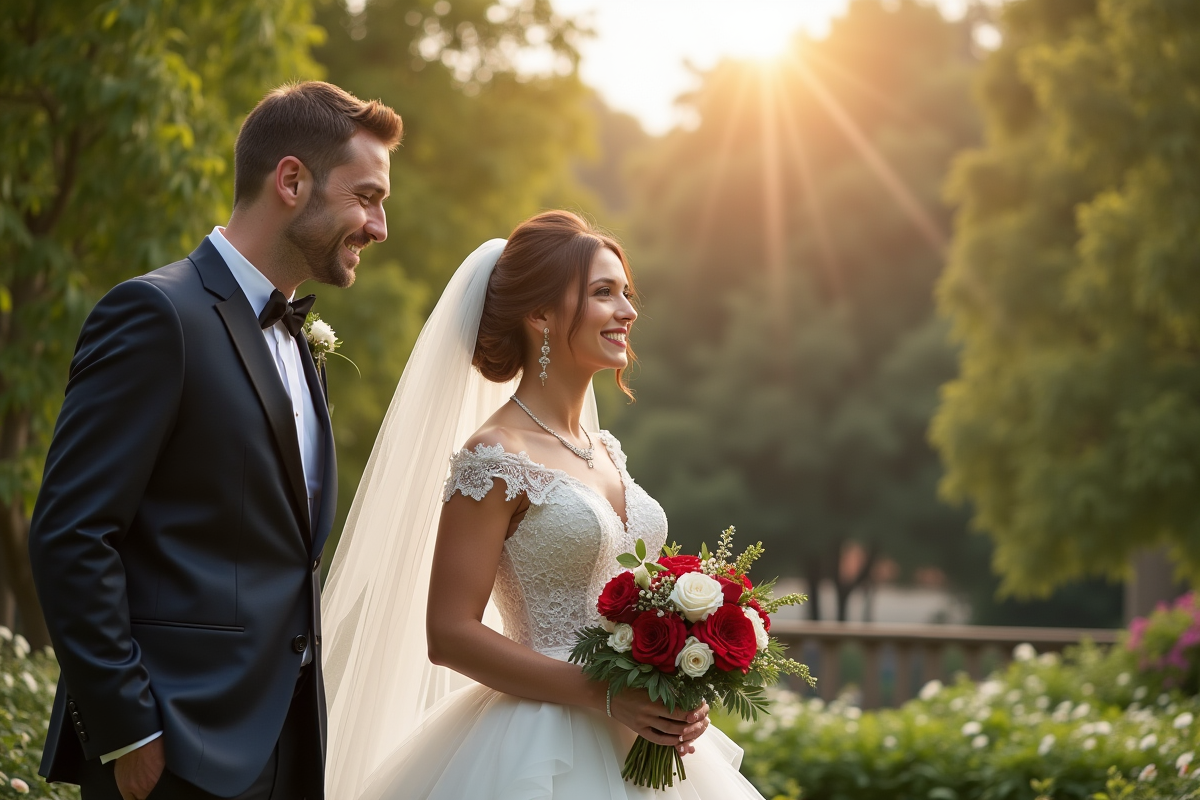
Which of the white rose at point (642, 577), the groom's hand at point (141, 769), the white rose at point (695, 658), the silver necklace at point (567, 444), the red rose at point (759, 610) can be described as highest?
the silver necklace at point (567, 444)

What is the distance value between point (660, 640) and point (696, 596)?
150 millimetres

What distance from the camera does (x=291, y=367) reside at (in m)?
3.02

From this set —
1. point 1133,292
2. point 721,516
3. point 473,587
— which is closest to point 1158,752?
point 473,587

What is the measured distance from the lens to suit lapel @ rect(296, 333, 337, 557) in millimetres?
2902

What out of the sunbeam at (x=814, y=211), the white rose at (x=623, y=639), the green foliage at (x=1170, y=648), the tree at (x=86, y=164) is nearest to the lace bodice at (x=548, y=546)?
the white rose at (x=623, y=639)

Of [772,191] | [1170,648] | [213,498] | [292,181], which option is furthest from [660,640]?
[772,191]

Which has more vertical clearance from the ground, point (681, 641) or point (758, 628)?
point (758, 628)

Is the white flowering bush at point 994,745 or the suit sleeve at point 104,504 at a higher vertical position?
the white flowering bush at point 994,745

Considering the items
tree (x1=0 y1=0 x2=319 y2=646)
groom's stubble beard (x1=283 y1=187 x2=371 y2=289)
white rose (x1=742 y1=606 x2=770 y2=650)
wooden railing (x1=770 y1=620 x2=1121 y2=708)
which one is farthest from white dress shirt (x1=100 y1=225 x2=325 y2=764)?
wooden railing (x1=770 y1=620 x2=1121 y2=708)

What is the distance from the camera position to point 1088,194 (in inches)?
545

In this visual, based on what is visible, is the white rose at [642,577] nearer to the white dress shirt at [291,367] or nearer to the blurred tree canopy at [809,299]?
the white dress shirt at [291,367]

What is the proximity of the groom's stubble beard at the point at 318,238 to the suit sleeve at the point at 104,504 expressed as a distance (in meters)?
0.43

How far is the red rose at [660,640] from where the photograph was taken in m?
2.93

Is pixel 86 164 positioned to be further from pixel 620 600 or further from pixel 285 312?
pixel 620 600
